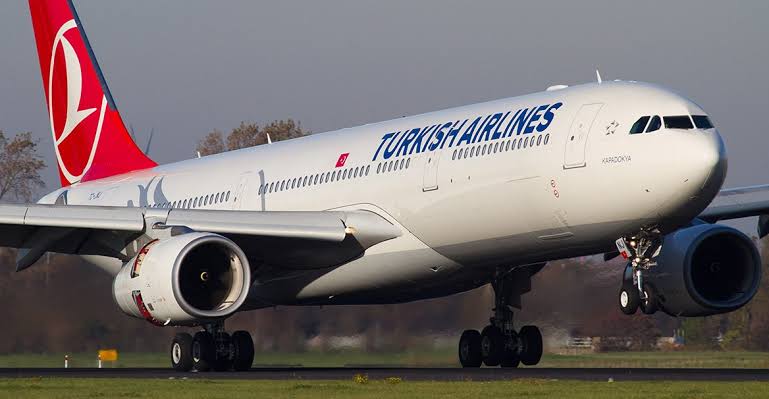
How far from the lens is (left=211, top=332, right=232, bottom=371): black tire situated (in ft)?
93.1

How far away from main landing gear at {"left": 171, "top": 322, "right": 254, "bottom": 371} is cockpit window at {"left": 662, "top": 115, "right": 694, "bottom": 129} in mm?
9634

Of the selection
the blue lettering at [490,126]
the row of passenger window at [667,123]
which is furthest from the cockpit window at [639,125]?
the blue lettering at [490,126]

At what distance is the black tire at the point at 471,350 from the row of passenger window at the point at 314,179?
440 cm

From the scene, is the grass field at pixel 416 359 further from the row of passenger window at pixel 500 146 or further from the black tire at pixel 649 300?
the black tire at pixel 649 300

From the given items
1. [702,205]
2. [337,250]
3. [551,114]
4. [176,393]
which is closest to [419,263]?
[337,250]

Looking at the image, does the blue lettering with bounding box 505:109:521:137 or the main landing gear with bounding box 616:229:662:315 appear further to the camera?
the blue lettering with bounding box 505:109:521:137

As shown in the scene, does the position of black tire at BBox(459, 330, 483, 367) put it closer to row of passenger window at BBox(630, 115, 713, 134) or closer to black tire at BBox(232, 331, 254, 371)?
black tire at BBox(232, 331, 254, 371)

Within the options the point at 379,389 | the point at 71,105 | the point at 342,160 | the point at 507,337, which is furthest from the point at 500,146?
the point at 71,105

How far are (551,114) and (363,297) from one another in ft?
19.5

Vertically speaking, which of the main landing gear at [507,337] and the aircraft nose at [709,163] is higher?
the aircraft nose at [709,163]

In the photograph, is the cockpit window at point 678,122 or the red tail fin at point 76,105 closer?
the cockpit window at point 678,122

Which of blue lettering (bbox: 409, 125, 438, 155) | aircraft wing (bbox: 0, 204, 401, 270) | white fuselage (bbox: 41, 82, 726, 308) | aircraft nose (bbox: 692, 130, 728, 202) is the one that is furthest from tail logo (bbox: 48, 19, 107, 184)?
aircraft nose (bbox: 692, 130, 728, 202)

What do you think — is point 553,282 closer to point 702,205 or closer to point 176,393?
point 702,205

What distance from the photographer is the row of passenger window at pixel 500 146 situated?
2471 centimetres
